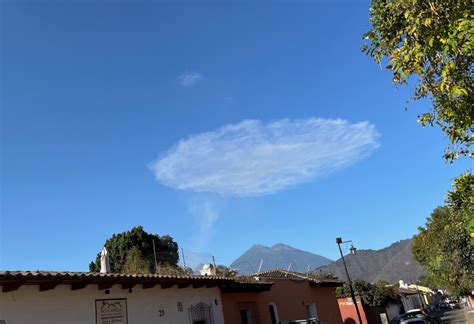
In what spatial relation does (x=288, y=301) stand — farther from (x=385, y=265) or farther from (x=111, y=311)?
(x=385, y=265)

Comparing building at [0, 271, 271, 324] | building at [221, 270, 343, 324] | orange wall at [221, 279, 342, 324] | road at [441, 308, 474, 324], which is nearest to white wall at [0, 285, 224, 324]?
building at [0, 271, 271, 324]

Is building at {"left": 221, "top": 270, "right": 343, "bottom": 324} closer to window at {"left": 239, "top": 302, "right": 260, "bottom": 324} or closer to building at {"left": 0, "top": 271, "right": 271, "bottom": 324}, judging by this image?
window at {"left": 239, "top": 302, "right": 260, "bottom": 324}

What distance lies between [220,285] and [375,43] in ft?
38.0

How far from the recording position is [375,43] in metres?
7.57

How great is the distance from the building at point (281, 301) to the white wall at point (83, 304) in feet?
7.87

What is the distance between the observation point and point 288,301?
21.4m

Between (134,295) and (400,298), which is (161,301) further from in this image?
(400,298)

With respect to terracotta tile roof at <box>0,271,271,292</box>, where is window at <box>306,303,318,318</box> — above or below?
below

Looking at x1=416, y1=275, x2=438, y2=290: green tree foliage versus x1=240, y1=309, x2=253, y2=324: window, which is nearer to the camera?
x1=240, y1=309, x2=253, y2=324: window

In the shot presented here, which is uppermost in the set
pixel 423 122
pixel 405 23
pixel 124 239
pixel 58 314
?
pixel 124 239

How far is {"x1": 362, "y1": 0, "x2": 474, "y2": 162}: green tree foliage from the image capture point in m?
5.56

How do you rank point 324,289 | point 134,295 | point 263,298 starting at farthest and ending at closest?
1. point 324,289
2. point 263,298
3. point 134,295

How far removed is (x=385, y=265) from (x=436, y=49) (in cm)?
17615

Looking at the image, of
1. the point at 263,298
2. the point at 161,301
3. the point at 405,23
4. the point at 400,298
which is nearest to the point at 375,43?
the point at 405,23
